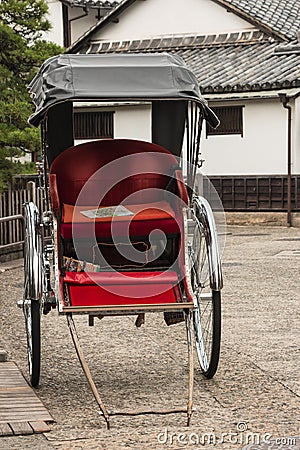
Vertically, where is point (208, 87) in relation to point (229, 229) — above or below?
above

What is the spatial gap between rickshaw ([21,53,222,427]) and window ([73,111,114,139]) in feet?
59.3

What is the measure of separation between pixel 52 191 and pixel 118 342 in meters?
1.99

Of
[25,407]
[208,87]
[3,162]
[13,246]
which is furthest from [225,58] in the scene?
[25,407]

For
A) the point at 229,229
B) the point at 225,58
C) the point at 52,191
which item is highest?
the point at 225,58

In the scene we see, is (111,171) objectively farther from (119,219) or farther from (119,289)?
(119,289)

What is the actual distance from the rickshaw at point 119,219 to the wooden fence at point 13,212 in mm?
7583

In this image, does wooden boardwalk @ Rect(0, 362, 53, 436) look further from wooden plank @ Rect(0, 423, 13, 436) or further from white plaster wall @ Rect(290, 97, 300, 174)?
white plaster wall @ Rect(290, 97, 300, 174)

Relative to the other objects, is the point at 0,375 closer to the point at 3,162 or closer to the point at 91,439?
the point at 91,439

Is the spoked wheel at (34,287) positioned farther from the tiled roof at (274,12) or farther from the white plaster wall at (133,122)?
the tiled roof at (274,12)

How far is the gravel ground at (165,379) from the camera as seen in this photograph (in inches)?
207

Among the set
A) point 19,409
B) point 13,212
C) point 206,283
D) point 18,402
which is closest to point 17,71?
point 13,212

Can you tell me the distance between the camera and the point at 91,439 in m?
5.19

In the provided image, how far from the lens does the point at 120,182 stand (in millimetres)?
7113

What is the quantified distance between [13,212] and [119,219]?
945cm
